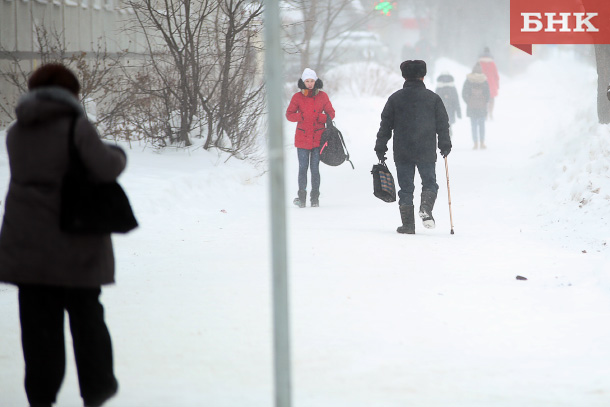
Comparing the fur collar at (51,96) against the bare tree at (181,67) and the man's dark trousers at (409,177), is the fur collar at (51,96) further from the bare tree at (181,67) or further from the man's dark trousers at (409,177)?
the bare tree at (181,67)

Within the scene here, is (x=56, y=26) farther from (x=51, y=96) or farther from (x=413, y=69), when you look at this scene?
(x=51, y=96)

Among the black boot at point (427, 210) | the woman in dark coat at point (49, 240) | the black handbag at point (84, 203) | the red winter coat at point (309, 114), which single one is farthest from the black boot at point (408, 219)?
the black handbag at point (84, 203)

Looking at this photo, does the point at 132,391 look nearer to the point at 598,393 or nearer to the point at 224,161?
the point at 598,393

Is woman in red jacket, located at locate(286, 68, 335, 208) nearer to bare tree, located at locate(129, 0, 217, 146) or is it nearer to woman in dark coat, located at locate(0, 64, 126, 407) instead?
bare tree, located at locate(129, 0, 217, 146)

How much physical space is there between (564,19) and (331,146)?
18.8m

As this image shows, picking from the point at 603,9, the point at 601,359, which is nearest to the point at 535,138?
the point at 603,9

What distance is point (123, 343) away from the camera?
5441 millimetres

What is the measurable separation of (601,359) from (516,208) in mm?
6869

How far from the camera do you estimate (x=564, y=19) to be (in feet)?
94.4

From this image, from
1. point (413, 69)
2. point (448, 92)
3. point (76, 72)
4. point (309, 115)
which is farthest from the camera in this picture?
point (448, 92)

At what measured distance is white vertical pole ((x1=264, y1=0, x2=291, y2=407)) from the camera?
3.03 metres

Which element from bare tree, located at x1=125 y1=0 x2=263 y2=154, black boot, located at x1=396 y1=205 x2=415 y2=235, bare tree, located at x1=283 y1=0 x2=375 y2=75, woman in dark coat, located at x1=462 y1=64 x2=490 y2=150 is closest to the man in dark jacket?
black boot, located at x1=396 y1=205 x2=415 y2=235

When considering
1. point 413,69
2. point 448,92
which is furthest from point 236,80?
point 448,92

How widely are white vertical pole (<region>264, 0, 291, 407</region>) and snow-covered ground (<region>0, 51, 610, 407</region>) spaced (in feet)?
4.05
